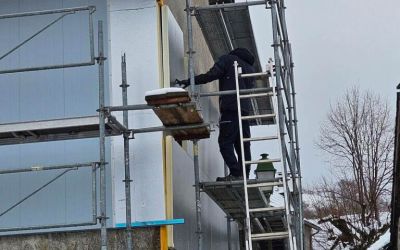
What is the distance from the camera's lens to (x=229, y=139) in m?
9.26

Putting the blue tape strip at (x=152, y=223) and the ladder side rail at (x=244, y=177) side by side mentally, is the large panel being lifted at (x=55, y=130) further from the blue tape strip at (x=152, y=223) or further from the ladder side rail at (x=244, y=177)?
the ladder side rail at (x=244, y=177)

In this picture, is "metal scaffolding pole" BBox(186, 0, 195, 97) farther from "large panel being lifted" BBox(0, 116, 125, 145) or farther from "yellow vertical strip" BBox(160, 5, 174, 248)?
"large panel being lifted" BBox(0, 116, 125, 145)

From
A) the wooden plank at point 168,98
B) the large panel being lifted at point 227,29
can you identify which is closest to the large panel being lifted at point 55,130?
the wooden plank at point 168,98

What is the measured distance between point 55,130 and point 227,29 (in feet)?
13.1

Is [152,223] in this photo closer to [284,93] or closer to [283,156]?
[283,156]

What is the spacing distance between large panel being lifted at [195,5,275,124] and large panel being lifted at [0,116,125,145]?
7.05 ft

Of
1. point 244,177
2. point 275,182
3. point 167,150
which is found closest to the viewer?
point 244,177

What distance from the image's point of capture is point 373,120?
3712 cm

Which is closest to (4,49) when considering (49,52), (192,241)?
(49,52)

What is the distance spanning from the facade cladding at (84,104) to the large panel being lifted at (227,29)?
1.02m

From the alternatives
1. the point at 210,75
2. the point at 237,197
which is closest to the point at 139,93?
the point at 210,75

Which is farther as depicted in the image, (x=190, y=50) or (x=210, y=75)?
(x=210, y=75)

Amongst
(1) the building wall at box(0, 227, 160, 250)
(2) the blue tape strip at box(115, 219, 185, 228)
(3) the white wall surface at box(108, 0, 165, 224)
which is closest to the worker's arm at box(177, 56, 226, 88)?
(3) the white wall surface at box(108, 0, 165, 224)

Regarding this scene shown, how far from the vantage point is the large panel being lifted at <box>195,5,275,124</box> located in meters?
10.4
